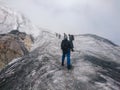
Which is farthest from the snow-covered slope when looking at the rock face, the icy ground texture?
the icy ground texture

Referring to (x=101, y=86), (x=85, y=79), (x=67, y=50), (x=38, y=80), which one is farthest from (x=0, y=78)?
(x=101, y=86)

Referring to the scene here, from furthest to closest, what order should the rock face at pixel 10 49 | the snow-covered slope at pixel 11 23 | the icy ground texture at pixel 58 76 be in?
1. the snow-covered slope at pixel 11 23
2. the rock face at pixel 10 49
3. the icy ground texture at pixel 58 76

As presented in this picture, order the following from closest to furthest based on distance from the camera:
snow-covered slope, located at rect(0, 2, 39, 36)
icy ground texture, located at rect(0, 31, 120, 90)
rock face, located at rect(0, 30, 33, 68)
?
icy ground texture, located at rect(0, 31, 120, 90) → rock face, located at rect(0, 30, 33, 68) → snow-covered slope, located at rect(0, 2, 39, 36)

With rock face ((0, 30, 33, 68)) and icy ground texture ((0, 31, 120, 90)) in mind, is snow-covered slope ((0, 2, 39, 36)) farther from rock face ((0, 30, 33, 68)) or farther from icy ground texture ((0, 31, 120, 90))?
icy ground texture ((0, 31, 120, 90))

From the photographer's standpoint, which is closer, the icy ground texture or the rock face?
the icy ground texture

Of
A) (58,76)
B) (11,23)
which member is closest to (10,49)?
(58,76)

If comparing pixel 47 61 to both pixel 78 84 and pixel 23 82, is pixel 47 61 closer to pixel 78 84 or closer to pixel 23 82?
pixel 23 82

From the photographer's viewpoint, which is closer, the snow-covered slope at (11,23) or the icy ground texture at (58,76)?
the icy ground texture at (58,76)

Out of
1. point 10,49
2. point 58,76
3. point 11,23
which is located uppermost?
point 11,23

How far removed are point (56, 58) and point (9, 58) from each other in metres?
12.7

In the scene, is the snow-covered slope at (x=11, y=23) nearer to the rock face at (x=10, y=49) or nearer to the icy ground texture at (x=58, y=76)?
the rock face at (x=10, y=49)

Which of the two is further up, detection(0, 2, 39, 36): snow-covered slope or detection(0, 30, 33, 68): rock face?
detection(0, 2, 39, 36): snow-covered slope

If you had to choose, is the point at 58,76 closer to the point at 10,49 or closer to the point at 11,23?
the point at 10,49

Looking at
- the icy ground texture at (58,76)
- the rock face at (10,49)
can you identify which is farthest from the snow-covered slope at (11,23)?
the icy ground texture at (58,76)
